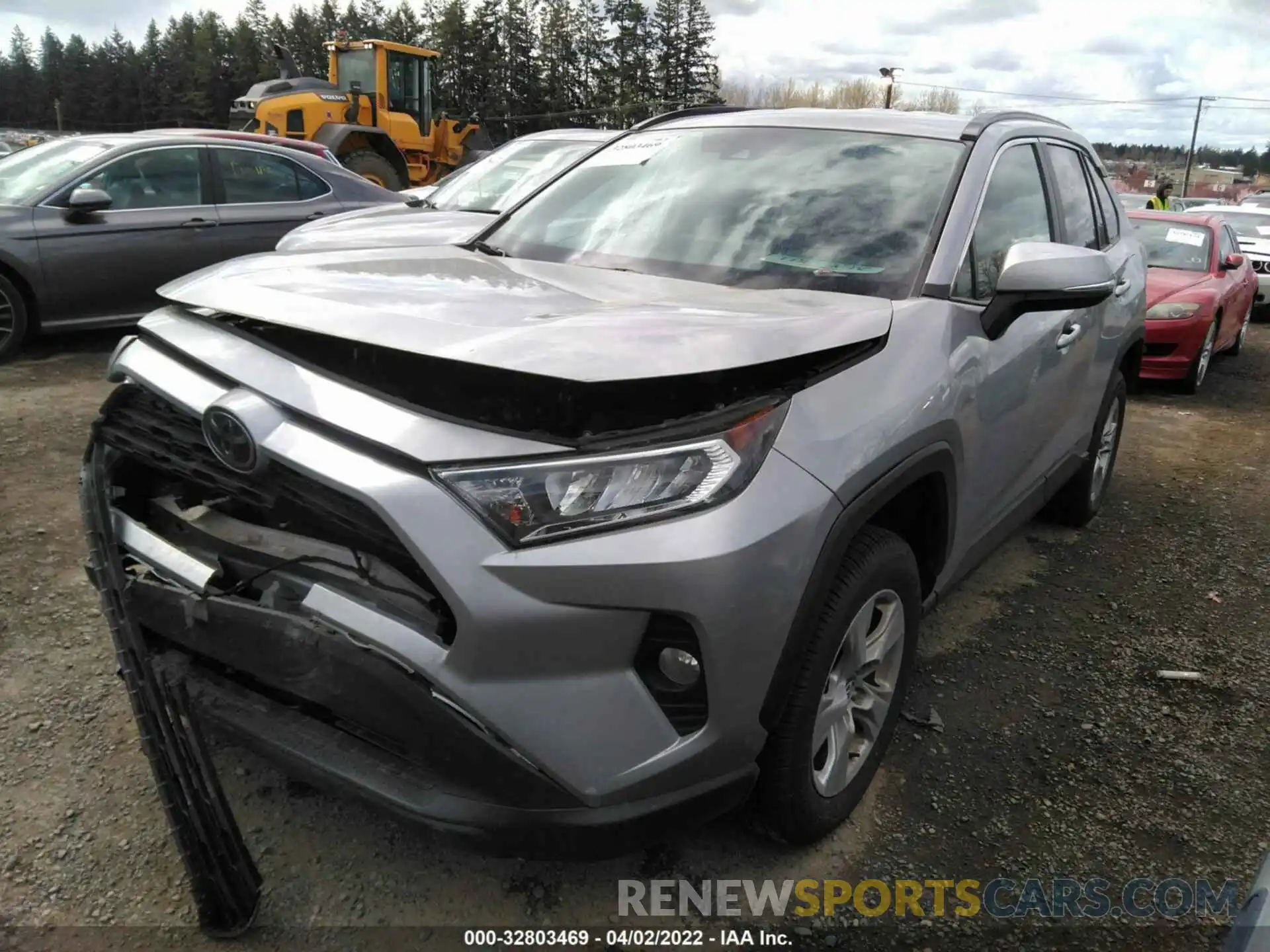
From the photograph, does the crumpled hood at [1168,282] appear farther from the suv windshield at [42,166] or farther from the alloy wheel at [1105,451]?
the suv windshield at [42,166]

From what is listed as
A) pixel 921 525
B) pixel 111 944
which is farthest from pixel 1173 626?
pixel 111 944

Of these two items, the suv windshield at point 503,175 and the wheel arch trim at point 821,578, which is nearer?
the wheel arch trim at point 821,578

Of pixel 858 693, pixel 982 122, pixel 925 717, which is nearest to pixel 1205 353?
pixel 982 122

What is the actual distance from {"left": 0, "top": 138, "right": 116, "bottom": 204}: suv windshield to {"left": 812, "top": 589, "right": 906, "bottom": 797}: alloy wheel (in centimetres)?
667

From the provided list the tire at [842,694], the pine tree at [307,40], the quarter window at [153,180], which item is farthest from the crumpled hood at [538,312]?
the pine tree at [307,40]

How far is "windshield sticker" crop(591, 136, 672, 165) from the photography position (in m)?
3.45

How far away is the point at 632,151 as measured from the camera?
11.5 feet

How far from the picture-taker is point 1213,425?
712cm

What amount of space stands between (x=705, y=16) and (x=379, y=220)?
59.5m

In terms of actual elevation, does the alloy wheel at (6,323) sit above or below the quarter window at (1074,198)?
below

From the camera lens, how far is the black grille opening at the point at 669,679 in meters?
1.78

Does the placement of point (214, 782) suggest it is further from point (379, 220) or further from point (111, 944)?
point (379, 220)

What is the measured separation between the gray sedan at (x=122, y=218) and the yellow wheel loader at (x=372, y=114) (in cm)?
762

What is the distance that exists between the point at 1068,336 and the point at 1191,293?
5.62m
